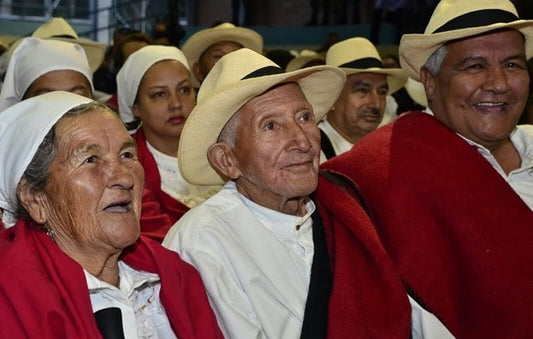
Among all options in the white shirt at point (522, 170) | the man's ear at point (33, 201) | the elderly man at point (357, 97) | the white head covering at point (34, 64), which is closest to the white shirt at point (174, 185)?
the white head covering at point (34, 64)

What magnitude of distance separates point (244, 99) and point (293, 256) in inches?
23.0

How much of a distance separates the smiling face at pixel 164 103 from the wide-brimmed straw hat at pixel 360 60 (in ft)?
4.44

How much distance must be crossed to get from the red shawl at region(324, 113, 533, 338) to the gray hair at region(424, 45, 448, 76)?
0.88 feet

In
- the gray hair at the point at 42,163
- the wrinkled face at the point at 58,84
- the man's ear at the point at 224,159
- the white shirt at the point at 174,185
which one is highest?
the gray hair at the point at 42,163

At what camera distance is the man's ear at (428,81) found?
355 centimetres

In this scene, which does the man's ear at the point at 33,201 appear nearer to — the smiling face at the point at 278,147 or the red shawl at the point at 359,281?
the smiling face at the point at 278,147

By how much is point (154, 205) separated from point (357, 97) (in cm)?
218

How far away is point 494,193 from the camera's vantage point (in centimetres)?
328

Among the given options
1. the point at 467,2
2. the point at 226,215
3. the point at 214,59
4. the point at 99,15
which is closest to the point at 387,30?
the point at 99,15

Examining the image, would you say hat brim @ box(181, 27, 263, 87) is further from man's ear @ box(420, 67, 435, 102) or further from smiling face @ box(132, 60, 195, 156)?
man's ear @ box(420, 67, 435, 102)

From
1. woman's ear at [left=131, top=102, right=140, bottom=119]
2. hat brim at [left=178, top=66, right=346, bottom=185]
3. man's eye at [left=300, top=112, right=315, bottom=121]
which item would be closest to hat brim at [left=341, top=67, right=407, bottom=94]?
woman's ear at [left=131, top=102, right=140, bottom=119]

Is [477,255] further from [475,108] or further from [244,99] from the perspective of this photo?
[244,99]

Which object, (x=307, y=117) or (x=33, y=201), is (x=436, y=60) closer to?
(x=307, y=117)

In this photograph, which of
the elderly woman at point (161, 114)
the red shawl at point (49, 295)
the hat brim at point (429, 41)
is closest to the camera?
the red shawl at point (49, 295)
